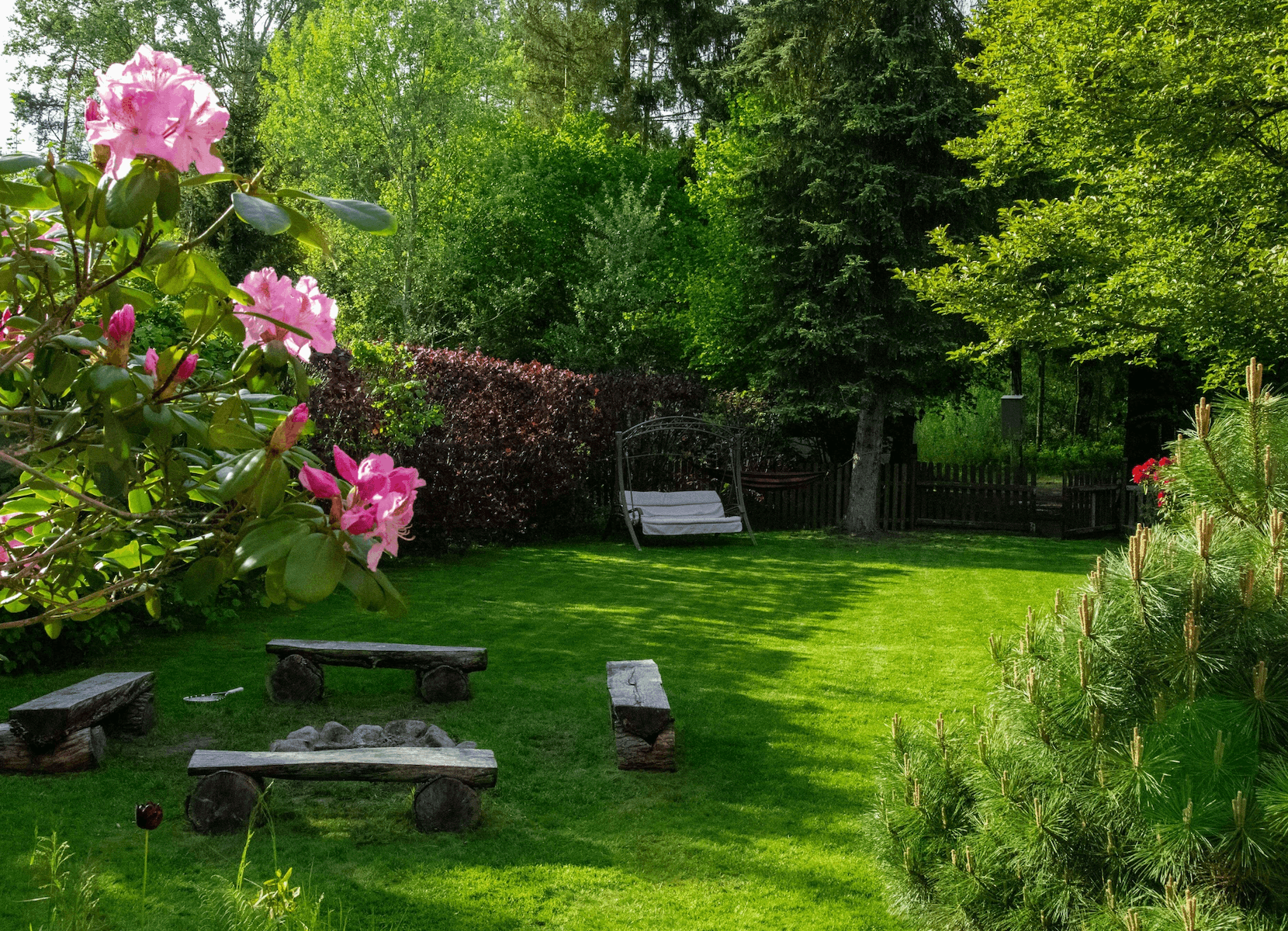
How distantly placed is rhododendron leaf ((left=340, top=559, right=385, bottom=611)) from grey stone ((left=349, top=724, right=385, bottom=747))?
3.66 metres

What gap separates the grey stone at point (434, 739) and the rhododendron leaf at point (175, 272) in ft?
12.1

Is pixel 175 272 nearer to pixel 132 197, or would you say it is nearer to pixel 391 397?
pixel 132 197

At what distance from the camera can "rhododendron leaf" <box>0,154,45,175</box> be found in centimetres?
151

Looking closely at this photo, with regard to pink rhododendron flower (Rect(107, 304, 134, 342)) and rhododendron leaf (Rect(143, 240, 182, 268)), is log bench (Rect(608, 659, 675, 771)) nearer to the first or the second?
pink rhododendron flower (Rect(107, 304, 134, 342))

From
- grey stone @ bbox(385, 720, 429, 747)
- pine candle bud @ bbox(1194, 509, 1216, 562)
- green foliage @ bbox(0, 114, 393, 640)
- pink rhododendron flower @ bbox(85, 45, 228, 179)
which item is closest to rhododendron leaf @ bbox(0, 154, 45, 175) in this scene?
green foliage @ bbox(0, 114, 393, 640)

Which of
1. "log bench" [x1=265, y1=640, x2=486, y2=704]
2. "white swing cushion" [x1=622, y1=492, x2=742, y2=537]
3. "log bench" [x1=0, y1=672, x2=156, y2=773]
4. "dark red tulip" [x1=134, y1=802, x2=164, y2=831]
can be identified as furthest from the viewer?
"white swing cushion" [x1=622, y1=492, x2=742, y2=537]

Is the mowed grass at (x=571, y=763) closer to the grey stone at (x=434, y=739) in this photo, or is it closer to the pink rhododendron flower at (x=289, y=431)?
the grey stone at (x=434, y=739)

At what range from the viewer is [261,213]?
1.40m

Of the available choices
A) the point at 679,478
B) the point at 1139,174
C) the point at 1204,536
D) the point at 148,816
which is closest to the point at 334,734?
the point at 148,816

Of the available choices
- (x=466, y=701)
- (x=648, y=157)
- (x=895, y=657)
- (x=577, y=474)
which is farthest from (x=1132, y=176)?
(x=648, y=157)

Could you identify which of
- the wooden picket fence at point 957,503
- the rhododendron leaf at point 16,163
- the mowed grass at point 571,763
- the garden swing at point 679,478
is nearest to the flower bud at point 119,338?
the rhododendron leaf at point 16,163

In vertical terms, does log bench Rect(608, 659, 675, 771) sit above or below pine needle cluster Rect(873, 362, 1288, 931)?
below

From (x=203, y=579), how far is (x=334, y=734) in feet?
11.9

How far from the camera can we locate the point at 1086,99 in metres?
10.2
